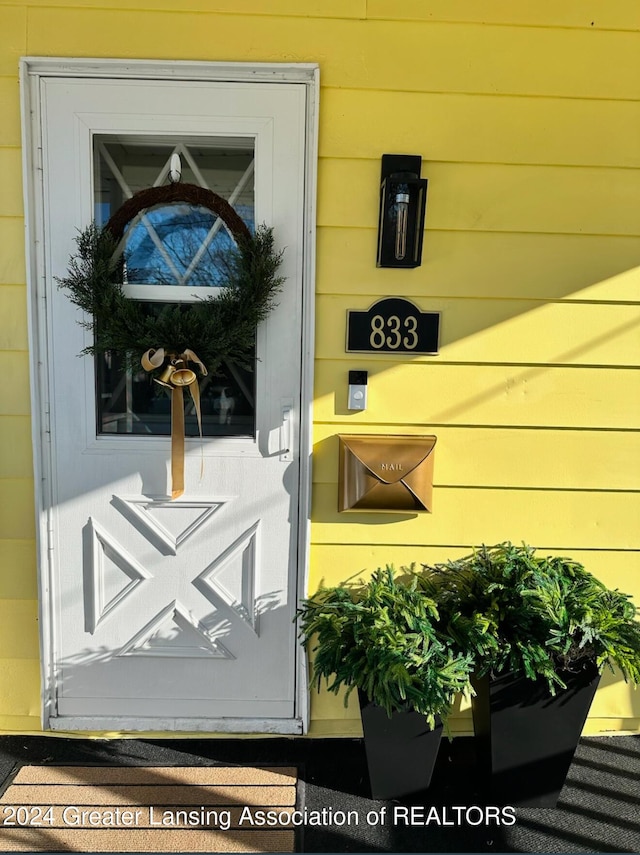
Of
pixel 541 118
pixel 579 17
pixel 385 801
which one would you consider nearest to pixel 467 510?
pixel 385 801

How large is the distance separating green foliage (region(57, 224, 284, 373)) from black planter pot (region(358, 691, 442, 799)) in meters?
1.26

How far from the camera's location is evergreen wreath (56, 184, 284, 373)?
180 centimetres

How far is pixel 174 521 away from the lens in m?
1.99

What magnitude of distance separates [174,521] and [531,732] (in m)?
1.39

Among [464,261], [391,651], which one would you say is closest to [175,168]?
[464,261]

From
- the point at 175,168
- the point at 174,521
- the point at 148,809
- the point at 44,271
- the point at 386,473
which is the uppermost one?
the point at 175,168

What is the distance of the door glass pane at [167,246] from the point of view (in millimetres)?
1885

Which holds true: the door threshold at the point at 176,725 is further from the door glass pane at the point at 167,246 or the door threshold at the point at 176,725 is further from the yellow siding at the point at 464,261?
the door glass pane at the point at 167,246

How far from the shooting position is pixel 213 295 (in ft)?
6.23

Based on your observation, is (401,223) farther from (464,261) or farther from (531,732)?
(531,732)

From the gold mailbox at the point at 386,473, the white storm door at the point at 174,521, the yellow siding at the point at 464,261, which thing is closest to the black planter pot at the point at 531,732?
the yellow siding at the point at 464,261

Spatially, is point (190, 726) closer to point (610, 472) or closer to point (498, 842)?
point (498, 842)

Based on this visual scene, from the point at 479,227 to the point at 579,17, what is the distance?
0.74m

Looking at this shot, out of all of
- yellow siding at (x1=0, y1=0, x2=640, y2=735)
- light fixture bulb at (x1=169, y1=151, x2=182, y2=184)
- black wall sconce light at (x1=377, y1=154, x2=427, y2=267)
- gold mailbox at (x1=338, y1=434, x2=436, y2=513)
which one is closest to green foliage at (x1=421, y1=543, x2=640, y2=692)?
yellow siding at (x1=0, y1=0, x2=640, y2=735)
